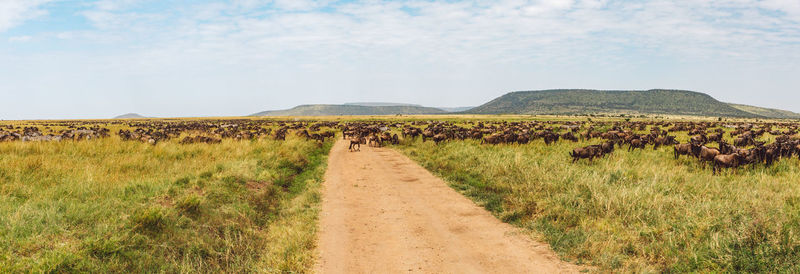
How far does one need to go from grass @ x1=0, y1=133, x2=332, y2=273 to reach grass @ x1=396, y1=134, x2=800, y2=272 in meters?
4.56

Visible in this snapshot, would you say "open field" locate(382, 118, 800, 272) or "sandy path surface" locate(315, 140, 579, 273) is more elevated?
"open field" locate(382, 118, 800, 272)

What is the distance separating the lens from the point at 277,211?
941 centimetres

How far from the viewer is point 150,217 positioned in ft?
22.0

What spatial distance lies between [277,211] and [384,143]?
18506mm

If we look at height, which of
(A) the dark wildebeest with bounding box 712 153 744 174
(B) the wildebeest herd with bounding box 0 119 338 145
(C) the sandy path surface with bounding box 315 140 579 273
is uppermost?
(B) the wildebeest herd with bounding box 0 119 338 145

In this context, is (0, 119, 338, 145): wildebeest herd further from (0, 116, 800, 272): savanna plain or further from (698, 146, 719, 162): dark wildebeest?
(698, 146, 719, 162): dark wildebeest

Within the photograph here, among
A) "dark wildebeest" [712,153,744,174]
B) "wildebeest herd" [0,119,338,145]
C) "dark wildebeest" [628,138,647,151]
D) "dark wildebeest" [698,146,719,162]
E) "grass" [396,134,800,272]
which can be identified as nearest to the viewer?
"grass" [396,134,800,272]

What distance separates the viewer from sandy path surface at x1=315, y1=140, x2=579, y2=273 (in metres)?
5.96

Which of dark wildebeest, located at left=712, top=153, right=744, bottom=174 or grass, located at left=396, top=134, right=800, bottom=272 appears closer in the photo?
grass, located at left=396, top=134, right=800, bottom=272

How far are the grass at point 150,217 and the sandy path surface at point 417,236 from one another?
577 mm

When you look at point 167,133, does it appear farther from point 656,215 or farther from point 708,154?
point 708,154

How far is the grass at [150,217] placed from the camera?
5496mm

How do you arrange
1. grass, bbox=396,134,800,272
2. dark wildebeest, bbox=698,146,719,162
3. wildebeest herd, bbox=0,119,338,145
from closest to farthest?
grass, bbox=396,134,800,272 → dark wildebeest, bbox=698,146,719,162 → wildebeest herd, bbox=0,119,338,145

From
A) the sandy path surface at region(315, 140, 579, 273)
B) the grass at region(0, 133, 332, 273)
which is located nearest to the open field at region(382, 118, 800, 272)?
the sandy path surface at region(315, 140, 579, 273)
